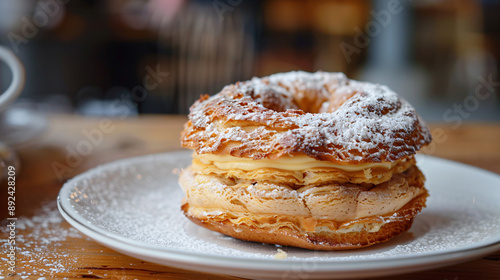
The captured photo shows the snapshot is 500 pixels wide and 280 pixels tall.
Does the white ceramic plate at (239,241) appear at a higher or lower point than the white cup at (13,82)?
lower

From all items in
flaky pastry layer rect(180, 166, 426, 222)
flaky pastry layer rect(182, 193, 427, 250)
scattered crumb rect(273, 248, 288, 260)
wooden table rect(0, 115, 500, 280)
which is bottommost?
wooden table rect(0, 115, 500, 280)

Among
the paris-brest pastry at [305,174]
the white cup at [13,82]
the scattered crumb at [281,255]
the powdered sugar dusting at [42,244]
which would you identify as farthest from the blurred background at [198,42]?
the scattered crumb at [281,255]

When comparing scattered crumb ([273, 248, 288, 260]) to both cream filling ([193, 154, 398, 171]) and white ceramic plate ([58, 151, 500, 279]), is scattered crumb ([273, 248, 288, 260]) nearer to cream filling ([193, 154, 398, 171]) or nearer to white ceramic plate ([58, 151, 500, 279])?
white ceramic plate ([58, 151, 500, 279])

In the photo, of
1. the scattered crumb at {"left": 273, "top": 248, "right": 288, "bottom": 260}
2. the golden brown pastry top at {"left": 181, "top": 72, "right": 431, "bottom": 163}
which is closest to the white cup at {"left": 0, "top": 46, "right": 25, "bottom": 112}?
the golden brown pastry top at {"left": 181, "top": 72, "right": 431, "bottom": 163}

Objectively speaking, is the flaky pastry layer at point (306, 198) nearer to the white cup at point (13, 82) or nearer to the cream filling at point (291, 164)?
the cream filling at point (291, 164)

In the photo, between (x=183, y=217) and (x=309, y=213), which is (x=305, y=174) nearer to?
(x=309, y=213)

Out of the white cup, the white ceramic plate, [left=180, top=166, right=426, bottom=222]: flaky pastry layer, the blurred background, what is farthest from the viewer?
the blurred background
